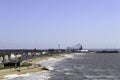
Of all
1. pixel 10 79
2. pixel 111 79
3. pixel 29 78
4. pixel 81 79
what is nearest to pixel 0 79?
pixel 10 79

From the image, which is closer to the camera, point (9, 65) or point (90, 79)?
point (90, 79)

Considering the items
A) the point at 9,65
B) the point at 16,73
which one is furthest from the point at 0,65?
the point at 16,73

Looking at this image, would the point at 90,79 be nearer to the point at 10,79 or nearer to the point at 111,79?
the point at 111,79

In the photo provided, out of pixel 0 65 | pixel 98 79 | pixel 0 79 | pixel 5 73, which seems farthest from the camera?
pixel 0 65

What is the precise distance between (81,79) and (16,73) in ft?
53.7

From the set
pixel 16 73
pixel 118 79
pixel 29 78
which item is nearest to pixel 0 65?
pixel 16 73

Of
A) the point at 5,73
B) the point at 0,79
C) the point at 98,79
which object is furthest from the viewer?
the point at 5,73

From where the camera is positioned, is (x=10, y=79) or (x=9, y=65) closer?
(x=10, y=79)

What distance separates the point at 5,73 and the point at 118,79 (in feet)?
82.8

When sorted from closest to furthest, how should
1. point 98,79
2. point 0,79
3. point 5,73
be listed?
point 0,79, point 98,79, point 5,73

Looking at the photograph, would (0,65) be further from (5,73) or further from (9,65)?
(5,73)

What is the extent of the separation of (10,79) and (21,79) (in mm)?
2278

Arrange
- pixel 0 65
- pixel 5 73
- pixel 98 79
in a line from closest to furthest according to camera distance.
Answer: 1. pixel 98 79
2. pixel 5 73
3. pixel 0 65

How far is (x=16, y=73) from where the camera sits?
246 feet
